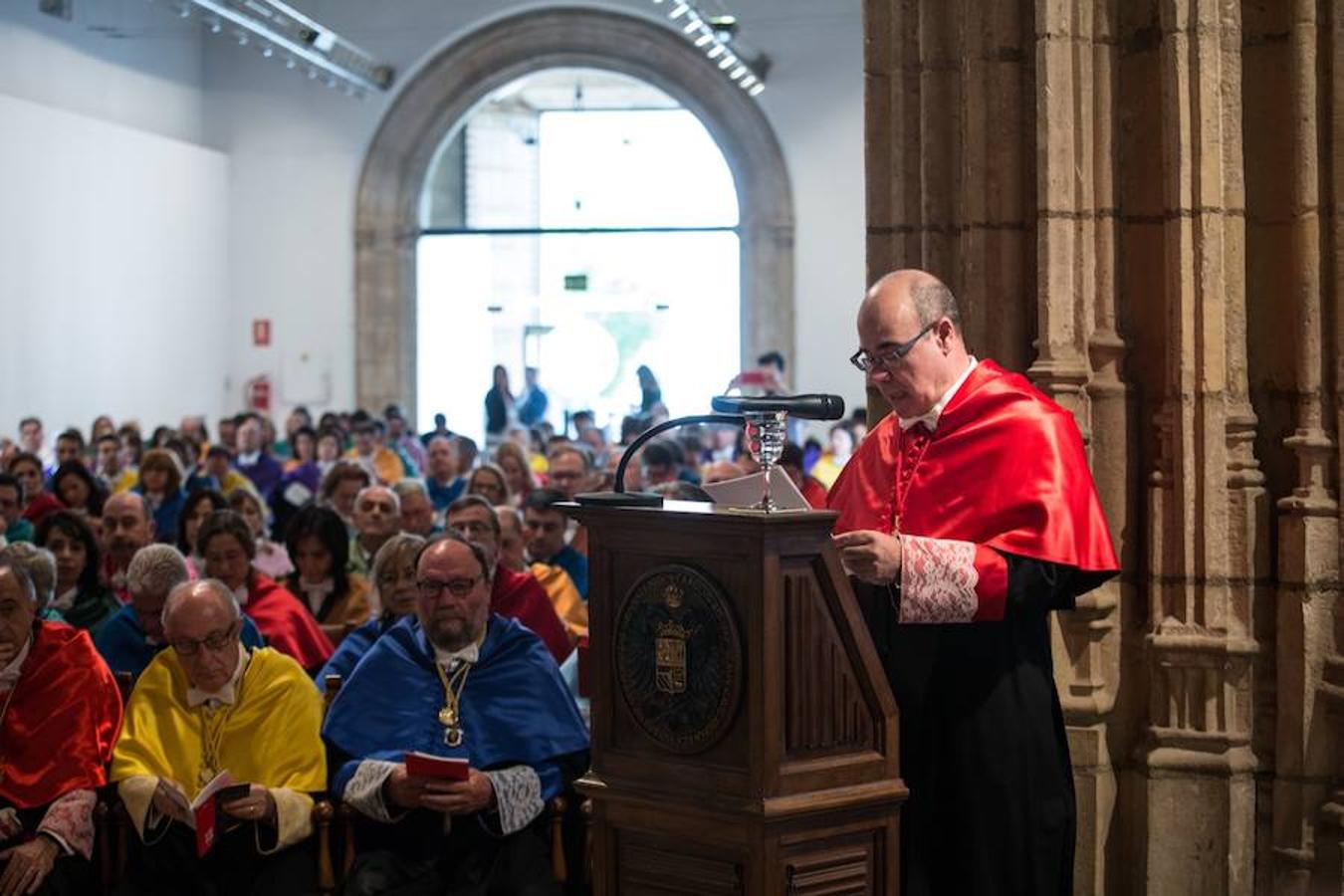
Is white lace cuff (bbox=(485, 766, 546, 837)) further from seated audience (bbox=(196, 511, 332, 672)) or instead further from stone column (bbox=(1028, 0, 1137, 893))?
seated audience (bbox=(196, 511, 332, 672))

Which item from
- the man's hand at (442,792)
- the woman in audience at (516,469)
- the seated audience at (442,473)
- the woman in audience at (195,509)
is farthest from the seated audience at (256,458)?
the man's hand at (442,792)

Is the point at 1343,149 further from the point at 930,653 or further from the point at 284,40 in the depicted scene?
the point at 284,40

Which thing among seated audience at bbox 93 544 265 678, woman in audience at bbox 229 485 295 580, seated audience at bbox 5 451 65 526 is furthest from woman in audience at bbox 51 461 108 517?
seated audience at bbox 93 544 265 678

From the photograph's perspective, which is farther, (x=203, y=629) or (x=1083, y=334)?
(x=203, y=629)

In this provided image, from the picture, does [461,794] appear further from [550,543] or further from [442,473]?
[442,473]

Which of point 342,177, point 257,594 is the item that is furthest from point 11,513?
point 342,177

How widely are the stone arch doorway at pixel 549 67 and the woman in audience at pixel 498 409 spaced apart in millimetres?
1545

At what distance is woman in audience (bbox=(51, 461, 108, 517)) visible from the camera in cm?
931

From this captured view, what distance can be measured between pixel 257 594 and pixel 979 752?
3590 mm

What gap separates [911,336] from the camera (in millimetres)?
3375

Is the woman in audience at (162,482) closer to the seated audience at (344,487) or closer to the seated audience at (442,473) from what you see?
the seated audience at (344,487)

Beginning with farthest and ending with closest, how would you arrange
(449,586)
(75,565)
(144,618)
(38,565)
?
(75,565) < (144,618) < (38,565) < (449,586)

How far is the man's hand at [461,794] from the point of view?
14.8ft

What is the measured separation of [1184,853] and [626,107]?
20.4m
